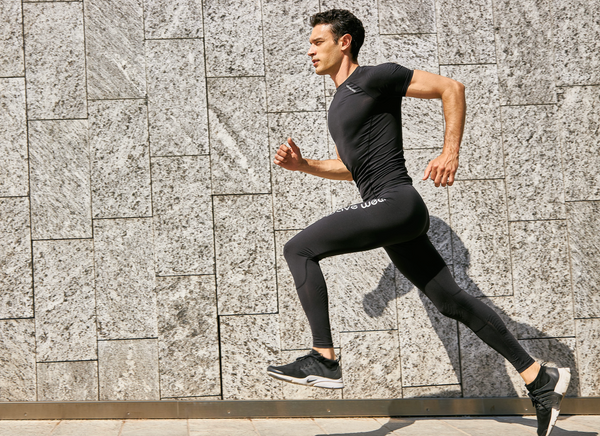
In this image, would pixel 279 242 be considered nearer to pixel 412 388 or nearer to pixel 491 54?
pixel 412 388

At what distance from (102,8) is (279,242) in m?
2.33

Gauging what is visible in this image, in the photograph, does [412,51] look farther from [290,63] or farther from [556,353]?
[556,353]

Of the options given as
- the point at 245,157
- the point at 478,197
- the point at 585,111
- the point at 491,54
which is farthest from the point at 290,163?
the point at 585,111

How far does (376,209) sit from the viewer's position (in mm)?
3186

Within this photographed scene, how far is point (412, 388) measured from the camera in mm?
4660

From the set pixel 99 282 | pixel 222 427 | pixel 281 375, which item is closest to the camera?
pixel 281 375

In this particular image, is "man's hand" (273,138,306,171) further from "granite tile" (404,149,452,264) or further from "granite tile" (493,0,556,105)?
"granite tile" (493,0,556,105)

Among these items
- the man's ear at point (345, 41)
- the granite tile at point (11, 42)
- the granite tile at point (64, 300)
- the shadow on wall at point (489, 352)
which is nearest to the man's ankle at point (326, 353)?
the shadow on wall at point (489, 352)

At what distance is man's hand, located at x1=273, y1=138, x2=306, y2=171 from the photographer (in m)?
3.42

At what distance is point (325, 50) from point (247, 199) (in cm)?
154

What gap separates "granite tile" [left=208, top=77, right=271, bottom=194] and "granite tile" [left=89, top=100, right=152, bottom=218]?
547 mm

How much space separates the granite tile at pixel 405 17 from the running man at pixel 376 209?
1307mm

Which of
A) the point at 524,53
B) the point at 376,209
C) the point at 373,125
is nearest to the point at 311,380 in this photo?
the point at 376,209

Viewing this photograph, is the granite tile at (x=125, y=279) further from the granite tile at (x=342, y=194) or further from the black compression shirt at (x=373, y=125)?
the black compression shirt at (x=373, y=125)
